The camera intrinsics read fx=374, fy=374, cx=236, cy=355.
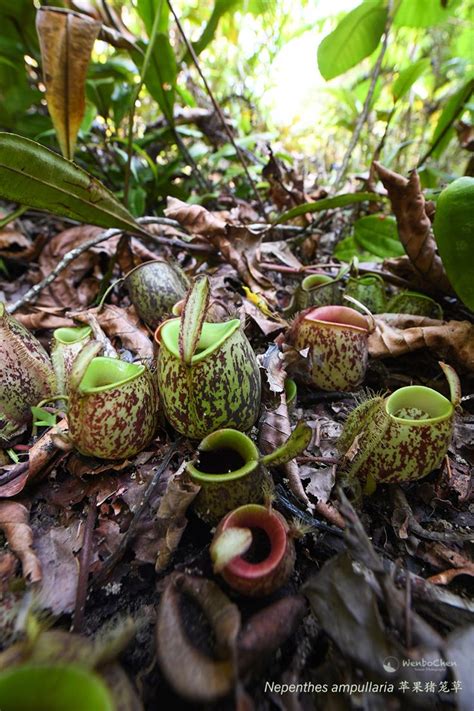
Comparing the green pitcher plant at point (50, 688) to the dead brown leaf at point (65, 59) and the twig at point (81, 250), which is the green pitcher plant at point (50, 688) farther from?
the dead brown leaf at point (65, 59)

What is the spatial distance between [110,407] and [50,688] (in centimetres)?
68

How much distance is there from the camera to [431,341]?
166 cm

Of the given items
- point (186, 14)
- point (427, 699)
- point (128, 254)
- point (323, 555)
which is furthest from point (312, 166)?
point (427, 699)

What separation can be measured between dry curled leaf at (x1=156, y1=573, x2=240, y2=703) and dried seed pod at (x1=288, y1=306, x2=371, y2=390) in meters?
0.94

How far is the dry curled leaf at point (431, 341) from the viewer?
1.62m

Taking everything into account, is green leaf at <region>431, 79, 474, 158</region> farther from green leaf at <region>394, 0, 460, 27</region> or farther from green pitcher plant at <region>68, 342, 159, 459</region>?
green pitcher plant at <region>68, 342, 159, 459</region>

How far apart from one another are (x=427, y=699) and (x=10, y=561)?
1.08 metres

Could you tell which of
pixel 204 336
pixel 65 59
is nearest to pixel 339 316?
pixel 204 336

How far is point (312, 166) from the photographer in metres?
4.89

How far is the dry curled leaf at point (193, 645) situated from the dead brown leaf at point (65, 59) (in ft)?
6.85

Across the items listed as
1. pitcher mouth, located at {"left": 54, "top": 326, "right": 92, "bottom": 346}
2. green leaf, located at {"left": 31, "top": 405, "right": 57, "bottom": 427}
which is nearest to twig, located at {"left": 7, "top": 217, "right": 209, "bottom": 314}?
pitcher mouth, located at {"left": 54, "top": 326, "right": 92, "bottom": 346}

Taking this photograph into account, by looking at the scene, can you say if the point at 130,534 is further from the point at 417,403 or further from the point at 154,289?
the point at 154,289

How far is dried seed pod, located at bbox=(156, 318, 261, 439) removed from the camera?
1.17m

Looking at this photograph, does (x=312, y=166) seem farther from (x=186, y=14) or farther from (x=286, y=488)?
(x=286, y=488)
